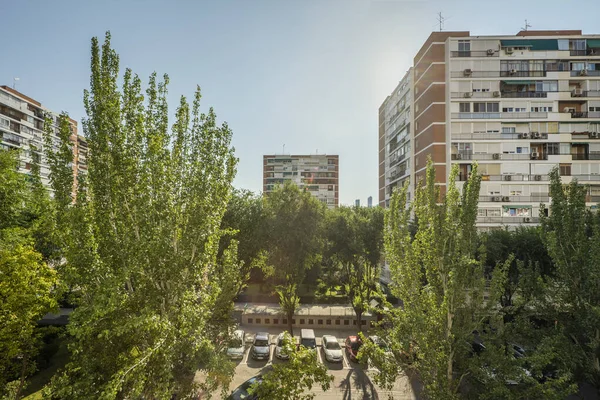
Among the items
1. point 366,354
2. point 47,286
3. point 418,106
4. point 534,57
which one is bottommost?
point 366,354

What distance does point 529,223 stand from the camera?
2833cm

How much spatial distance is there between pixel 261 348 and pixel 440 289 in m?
11.8

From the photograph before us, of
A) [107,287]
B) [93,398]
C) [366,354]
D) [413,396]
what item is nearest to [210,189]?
[107,287]

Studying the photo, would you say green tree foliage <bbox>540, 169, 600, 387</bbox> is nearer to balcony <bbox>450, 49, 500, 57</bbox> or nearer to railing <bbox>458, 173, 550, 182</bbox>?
railing <bbox>458, 173, 550, 182</bbox>

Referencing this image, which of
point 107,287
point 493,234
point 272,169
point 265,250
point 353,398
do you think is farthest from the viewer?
point 272,169

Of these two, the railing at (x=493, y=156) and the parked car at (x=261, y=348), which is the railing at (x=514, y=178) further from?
the parked car at (x=261, y=348)

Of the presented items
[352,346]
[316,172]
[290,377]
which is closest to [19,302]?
[290,377]

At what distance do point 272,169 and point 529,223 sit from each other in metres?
54.6

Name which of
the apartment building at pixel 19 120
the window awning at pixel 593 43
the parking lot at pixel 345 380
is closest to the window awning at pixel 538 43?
the window awning at pixel 593 43

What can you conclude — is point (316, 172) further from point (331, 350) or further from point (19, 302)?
point (19, 302)

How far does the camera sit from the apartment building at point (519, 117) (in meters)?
28.6

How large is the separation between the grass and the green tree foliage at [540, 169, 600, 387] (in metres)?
17.8

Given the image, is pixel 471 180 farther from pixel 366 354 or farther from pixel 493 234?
pixel 493 234

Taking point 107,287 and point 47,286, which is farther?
point 47,286
